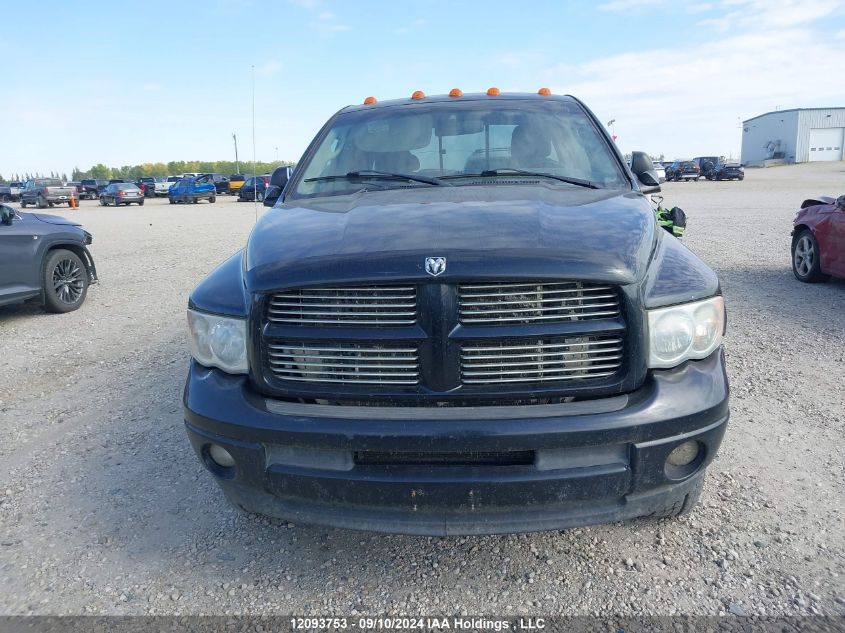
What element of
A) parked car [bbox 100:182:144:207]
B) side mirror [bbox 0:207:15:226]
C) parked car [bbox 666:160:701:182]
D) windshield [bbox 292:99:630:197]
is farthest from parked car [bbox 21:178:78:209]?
windshield [bbox 292:99:630:197]

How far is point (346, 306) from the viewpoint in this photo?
2.40 metres

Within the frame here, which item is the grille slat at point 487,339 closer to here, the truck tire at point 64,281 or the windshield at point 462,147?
the windshield at point 462,147

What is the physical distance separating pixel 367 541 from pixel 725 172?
1896 inches

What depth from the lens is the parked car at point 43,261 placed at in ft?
24.6

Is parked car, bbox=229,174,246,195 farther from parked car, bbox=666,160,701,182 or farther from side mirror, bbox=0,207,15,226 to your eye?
side mirror, bbox=0,207,15,226

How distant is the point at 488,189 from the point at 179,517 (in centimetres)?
215

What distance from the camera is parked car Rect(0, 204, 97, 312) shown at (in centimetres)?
749

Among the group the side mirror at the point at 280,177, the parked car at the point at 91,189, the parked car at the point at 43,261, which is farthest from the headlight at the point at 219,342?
the parked car at the point at 91,189

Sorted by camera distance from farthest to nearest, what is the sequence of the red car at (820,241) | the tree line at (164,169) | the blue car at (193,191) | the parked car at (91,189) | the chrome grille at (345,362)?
1. the tree line at (164,169)
2. the parked car at (91,189)
3. the blue car at (193,191)
4. the red car at (820,241)
5. the chrome grille at (345,362)

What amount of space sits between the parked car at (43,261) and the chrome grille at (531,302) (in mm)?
6931

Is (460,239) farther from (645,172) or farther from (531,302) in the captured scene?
(645,172)

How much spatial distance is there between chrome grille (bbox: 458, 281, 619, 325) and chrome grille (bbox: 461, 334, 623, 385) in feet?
0.26

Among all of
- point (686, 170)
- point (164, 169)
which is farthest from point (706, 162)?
point (164, 169)

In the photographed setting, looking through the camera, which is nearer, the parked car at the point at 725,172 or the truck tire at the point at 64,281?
the truck tire at the point at 64,281
